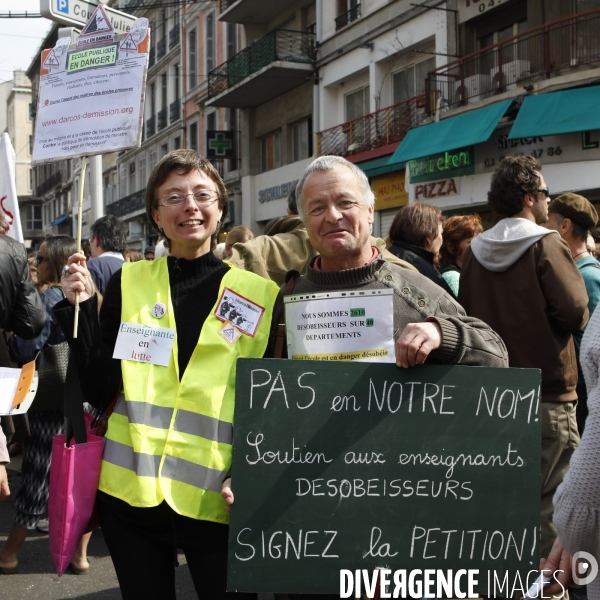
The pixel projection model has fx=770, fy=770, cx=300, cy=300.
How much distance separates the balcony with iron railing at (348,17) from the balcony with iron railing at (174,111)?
13877mm

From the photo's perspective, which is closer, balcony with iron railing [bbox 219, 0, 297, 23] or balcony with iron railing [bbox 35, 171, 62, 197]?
balcony with iron railing [bbox 219, 0, 297, 23]

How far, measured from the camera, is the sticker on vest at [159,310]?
2541 mm

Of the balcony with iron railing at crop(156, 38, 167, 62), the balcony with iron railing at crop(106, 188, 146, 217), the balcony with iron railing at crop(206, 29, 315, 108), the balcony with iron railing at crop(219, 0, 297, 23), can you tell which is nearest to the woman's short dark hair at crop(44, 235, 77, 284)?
the balcony with iron railing at crop(206, 29, 315, 108)

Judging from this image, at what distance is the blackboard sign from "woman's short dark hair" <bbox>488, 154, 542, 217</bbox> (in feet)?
6.40

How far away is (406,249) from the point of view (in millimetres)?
4398

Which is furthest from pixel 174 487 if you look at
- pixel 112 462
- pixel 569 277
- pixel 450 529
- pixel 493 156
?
pixel 493 156

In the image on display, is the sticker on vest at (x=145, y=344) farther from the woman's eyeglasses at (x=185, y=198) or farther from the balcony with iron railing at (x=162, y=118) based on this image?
the balcony with iron railing at (x=162, y=118)

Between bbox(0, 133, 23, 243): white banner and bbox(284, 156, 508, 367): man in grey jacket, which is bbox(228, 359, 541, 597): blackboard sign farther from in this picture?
bbox(0, 133, 23, 243): white banner

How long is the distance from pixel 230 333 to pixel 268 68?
1962 cm

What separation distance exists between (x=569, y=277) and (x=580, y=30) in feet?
35.1

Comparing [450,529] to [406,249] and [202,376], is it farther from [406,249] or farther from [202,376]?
[406,249]

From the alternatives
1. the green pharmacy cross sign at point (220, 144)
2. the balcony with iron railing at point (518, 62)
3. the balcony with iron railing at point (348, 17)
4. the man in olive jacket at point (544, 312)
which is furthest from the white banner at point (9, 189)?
the green pharmacy cross sign at point (220, 144)

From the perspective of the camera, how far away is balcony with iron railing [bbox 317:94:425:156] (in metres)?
16.9

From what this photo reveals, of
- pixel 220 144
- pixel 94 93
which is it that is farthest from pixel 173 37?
pixel 94 93
